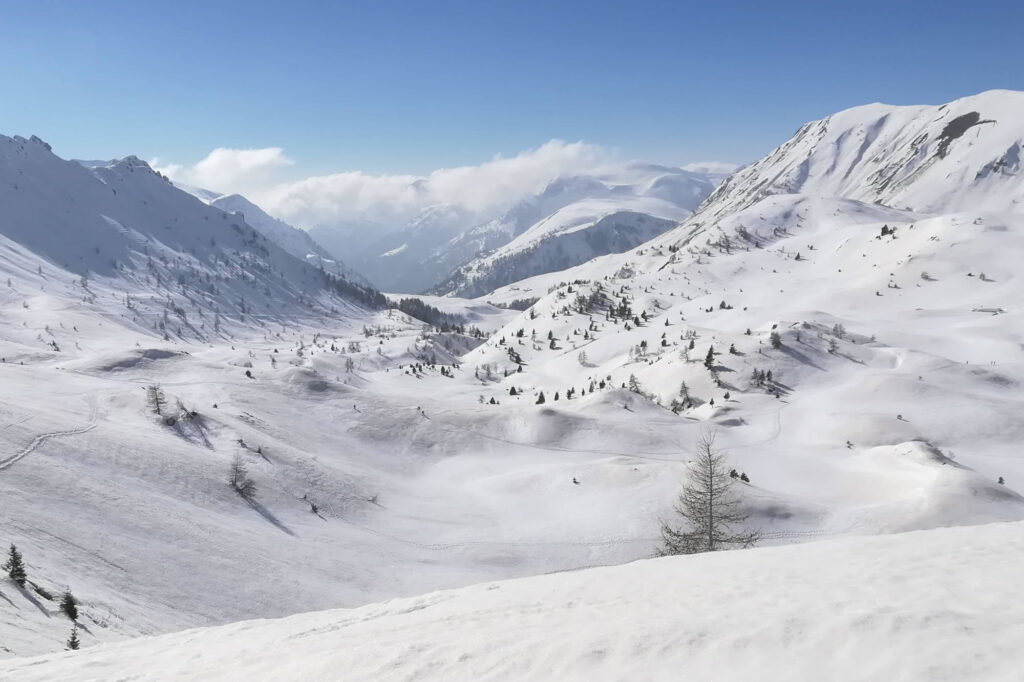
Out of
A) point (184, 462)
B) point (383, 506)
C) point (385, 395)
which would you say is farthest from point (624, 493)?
point (385, 395)

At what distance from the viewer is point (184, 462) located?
38.9 meters

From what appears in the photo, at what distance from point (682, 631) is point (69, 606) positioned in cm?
1977

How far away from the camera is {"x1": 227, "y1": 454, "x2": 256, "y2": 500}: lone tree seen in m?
38.9

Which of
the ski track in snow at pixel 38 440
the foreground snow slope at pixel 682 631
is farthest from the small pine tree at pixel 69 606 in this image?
the ski track in snow at pixel 38 440

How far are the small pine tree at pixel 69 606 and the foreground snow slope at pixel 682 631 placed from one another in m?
3.95

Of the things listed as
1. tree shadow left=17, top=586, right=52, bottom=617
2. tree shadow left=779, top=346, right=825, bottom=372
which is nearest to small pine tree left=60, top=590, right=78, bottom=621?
tree shadow left=17, top=586, right=52, bottom=617

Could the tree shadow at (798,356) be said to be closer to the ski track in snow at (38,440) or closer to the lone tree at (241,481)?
the lone tree at (241,481)

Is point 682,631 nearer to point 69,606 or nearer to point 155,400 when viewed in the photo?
point 69,606

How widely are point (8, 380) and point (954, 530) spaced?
224ft

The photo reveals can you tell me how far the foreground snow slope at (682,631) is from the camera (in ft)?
32.2

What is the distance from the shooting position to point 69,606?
60.9 feet

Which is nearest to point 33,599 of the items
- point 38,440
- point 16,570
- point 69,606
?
point 69,606

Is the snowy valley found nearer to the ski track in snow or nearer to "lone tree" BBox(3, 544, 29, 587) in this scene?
the ski track in snow

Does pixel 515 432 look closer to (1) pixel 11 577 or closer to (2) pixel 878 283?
(1) pixel 11 577
